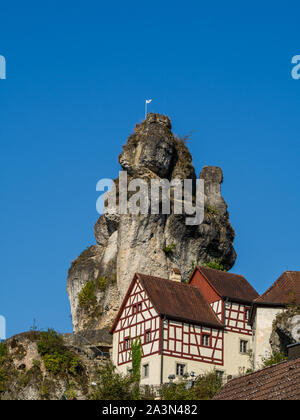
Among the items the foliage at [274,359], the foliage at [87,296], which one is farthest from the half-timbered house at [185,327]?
the foliage at [87,296]

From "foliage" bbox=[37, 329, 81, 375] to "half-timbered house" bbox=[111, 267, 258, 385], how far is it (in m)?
2.77

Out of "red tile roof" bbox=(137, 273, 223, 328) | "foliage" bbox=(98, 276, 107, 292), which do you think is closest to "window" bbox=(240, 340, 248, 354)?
"red tile roof" bbox=(137, 273, 223, 328)

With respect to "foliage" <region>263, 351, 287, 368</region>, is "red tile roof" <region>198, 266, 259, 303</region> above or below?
above

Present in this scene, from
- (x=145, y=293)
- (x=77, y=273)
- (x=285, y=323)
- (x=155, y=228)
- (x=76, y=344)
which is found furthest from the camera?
(x=77, y=273)

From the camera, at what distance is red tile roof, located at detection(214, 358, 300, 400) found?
2608 centimetres

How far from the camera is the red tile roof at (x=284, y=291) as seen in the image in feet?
175

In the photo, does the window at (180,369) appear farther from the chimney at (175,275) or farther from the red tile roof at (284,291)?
the chimney at (175,275)

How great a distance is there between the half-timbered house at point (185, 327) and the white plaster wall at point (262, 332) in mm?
2654

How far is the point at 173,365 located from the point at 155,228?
50.3 feet

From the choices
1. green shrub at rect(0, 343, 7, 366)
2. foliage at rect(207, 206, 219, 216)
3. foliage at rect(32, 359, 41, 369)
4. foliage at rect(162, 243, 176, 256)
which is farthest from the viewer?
foliage at rect(207, 206, 219, 216)

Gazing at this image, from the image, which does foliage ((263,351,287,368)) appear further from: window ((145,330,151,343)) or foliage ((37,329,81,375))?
foliage ((37,329,81,375))

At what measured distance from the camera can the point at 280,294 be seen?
54062mm
